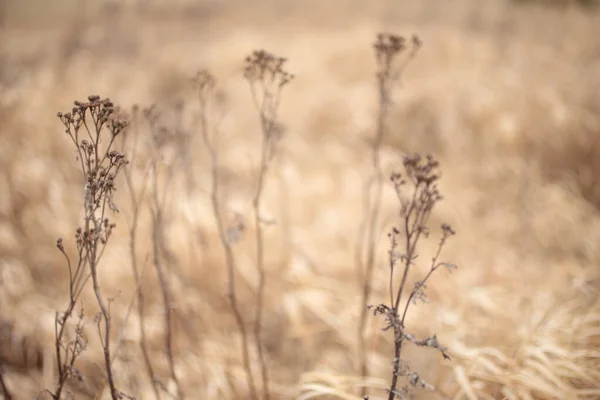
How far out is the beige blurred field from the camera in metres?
1.92

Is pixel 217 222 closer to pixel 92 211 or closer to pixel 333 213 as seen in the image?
pixel 92 211

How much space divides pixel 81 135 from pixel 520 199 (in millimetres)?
4242

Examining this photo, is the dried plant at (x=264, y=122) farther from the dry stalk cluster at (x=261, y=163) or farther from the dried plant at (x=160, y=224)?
the dried plant at (x=160, y=224)

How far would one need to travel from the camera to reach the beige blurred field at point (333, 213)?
6.31 ft

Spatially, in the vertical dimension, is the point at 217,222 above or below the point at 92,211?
above

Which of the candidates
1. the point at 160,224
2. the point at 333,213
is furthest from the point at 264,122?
the point at 333,213

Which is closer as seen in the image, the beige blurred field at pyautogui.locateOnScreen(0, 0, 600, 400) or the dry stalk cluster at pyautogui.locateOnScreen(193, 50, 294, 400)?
the dry stalk cluster at pyautogui.locateOnScreen(193, 50, 294, 400)

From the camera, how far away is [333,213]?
134 inches

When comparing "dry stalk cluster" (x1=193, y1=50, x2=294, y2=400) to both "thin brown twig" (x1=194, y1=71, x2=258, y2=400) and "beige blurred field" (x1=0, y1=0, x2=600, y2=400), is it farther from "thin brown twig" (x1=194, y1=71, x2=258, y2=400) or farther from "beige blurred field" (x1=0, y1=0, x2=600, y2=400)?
"beige blurred field" (x1=0, y1=0, x2=600, y2=400)

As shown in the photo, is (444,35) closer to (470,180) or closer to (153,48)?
(470,180)

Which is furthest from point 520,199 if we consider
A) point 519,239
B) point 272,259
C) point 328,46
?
point 328,46

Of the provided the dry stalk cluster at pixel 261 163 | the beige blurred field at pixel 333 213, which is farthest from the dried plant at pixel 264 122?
the beige blurred field at pixel 333 213

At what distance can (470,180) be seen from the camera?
3.63 m

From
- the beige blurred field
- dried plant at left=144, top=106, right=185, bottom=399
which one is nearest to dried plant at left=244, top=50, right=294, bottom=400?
the beige blurred field
